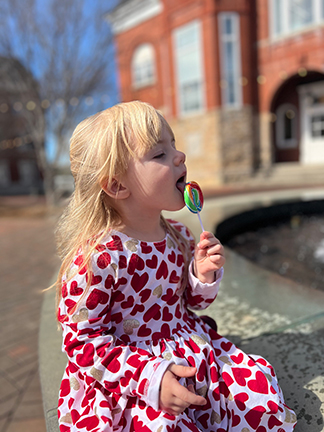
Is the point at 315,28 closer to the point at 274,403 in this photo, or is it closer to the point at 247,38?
the point at 247,38

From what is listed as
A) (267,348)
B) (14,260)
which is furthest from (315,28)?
(267,348)

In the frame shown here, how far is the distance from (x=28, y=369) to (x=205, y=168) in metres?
11.9

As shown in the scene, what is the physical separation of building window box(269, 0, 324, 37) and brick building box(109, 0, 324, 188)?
0.03 meters

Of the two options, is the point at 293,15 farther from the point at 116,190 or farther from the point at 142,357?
the point at 142,357

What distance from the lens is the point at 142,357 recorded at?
0.97m

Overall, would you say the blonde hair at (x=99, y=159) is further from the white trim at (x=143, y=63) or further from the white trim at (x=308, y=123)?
the white trim at (x=143, y=63)

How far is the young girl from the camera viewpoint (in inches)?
38.0

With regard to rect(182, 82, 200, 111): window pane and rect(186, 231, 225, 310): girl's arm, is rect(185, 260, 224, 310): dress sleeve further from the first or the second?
rect(182, 82, 200, 111): window pane

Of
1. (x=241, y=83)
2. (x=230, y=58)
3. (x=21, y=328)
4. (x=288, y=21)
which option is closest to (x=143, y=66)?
(x=230, y=58)

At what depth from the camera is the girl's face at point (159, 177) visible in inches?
42.1

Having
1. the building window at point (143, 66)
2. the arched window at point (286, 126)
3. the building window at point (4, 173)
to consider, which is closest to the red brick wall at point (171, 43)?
the building window at point (143, 66)

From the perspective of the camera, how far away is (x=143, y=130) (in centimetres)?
106

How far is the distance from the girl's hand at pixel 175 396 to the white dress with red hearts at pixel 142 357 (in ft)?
0.06

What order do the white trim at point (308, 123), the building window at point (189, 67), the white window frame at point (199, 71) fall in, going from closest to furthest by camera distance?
the white window frame at point (199, 71), the building window at point (189, 67), the white trim at point (308, 123)
